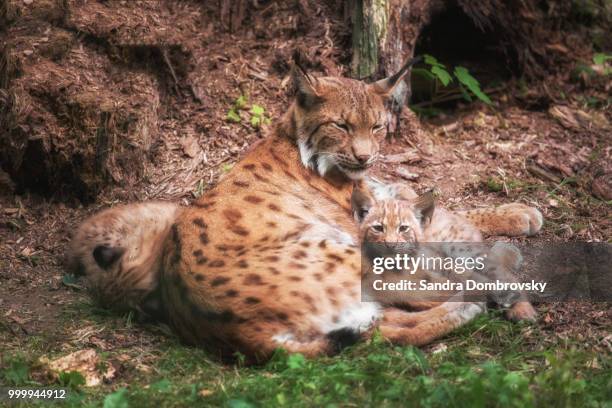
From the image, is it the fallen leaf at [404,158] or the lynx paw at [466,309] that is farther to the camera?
the fallen leaf at [404,158]

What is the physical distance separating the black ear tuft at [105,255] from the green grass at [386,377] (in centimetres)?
93

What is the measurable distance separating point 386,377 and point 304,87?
2.37 m

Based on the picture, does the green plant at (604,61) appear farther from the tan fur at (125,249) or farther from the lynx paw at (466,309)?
the tan fur at (125,249)

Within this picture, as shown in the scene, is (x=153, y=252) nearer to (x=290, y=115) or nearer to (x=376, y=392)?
(x=290, y=115)

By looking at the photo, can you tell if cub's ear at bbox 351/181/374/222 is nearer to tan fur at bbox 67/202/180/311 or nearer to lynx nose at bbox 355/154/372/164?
lynx nose at bbox 355/154/372/164

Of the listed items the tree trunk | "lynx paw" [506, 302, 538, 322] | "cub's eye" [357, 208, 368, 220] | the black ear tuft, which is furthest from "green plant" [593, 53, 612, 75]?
the black ear tuft

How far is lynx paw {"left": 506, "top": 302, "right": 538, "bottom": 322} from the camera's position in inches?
208

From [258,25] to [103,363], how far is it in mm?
3858

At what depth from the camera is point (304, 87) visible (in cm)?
601

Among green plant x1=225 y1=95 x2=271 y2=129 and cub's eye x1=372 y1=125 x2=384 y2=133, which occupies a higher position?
green plant x1=225 y1=95 x2=271 y2=129

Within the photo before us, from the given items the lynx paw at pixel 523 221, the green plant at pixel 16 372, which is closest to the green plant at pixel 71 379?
the green plant at pixel 16 372

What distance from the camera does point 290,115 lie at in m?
6.25

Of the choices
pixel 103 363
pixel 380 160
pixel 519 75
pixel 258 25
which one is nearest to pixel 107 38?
pixel 258 25

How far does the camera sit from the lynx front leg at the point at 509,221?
6422 mm
